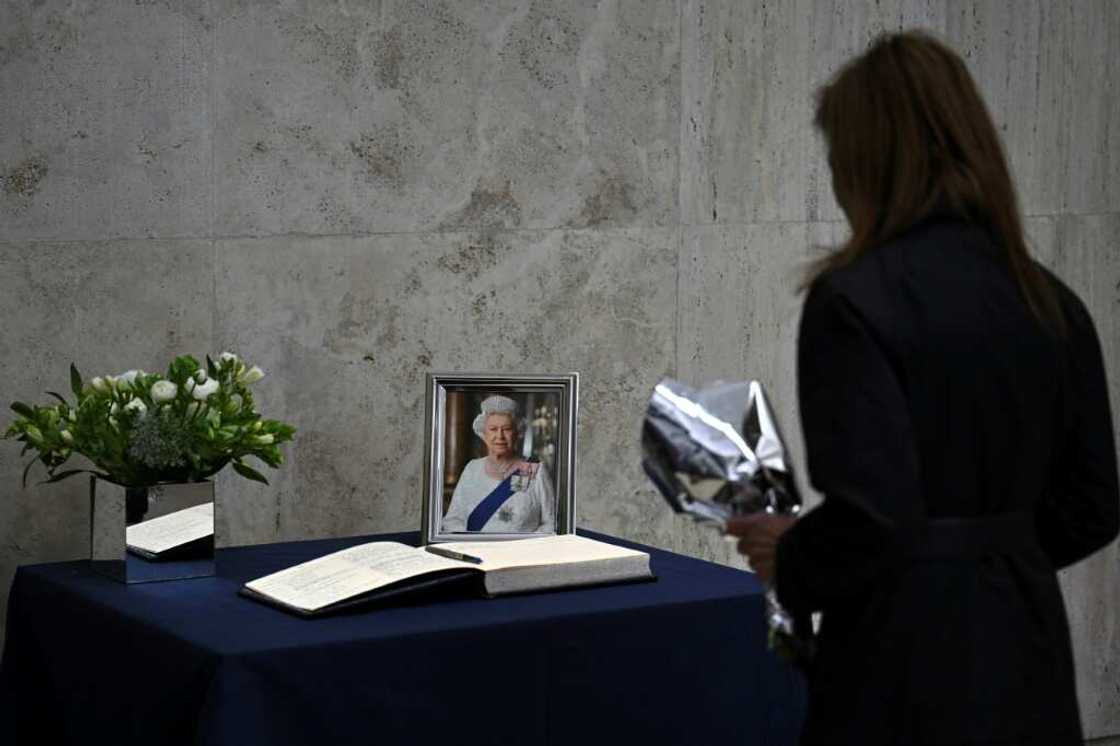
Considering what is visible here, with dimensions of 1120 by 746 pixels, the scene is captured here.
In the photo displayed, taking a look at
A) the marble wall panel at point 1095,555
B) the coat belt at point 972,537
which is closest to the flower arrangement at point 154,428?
the coat belt at point 972,537

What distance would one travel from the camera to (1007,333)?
5.99 ft

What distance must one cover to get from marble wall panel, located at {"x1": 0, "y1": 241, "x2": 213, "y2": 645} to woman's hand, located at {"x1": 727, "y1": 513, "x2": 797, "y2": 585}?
1.94 m

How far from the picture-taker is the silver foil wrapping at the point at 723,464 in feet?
6.55

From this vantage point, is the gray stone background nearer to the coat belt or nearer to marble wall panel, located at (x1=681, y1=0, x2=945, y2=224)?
marble wall panel, located at (x1=681, y1=0, x2=945, y2=224)

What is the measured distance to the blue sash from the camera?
328 cm

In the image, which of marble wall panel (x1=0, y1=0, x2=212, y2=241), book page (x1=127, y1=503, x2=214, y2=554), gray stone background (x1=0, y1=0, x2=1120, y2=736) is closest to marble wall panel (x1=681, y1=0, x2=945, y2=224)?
gray stone background (x1=0, y1=0, x2=1120, y2=736)

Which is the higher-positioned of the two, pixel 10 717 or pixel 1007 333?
pixel 1007 333

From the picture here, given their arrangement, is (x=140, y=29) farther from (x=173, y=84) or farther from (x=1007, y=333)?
(x=1007, y=333)

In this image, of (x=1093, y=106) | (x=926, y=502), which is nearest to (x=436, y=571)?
(x=926, y=502)

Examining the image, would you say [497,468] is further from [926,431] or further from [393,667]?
[926,431]

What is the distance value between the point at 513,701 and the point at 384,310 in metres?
1.41

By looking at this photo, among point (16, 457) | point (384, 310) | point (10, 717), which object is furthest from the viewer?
point (384, 310)

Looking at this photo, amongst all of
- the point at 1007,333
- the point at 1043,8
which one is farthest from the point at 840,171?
the point at 1043,8

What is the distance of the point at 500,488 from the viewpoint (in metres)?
3.29
